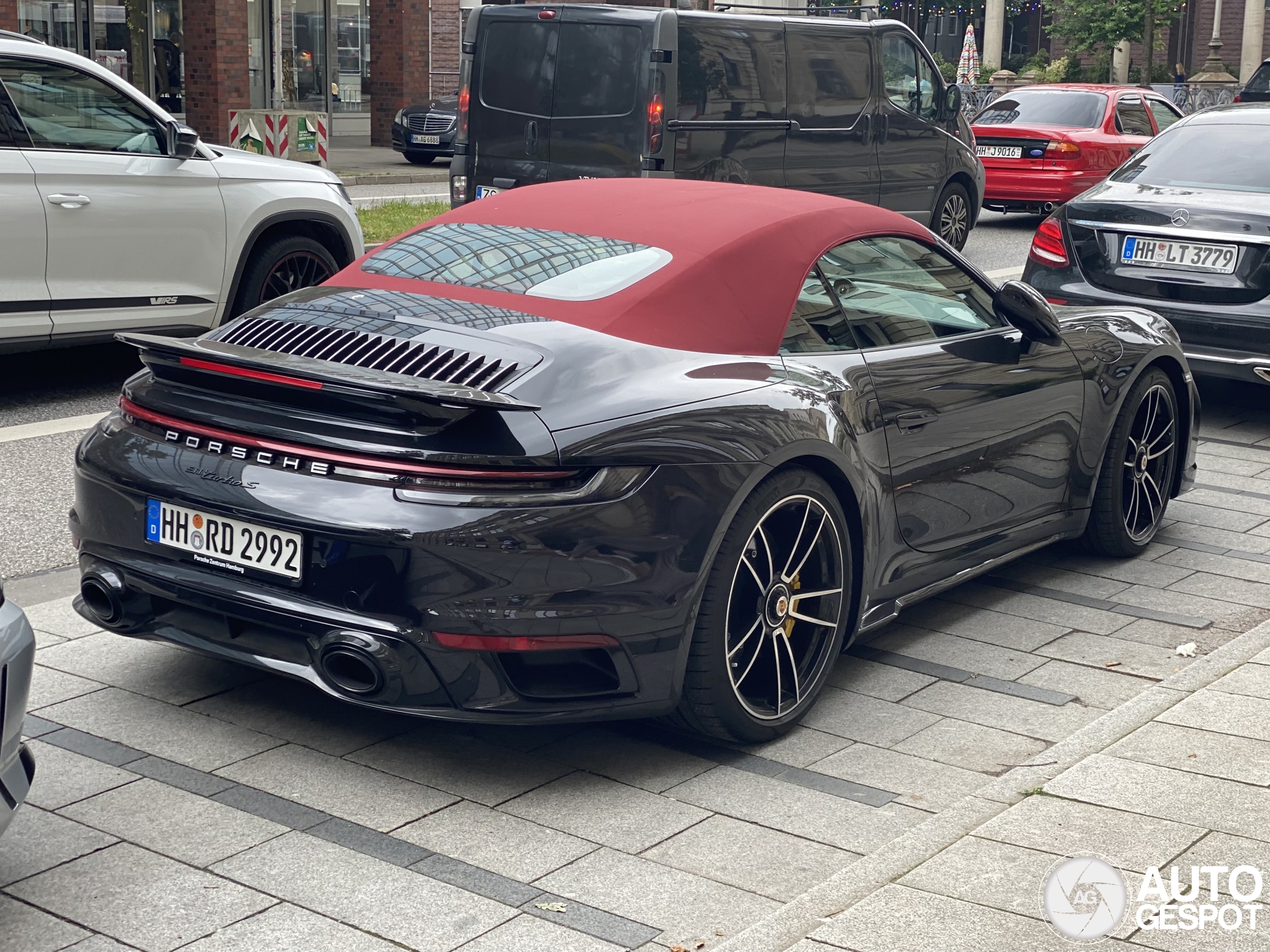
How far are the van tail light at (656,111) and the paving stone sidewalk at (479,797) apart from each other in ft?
22.3

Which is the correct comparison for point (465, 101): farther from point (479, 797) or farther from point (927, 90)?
point (479, 797)

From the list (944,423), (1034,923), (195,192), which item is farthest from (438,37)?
(1034,923)

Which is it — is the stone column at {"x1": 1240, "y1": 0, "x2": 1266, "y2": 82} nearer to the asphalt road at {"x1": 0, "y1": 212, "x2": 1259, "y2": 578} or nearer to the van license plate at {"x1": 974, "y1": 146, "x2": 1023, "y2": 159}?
the van license plate at {"x1": 974, "y1": 146, "x2": 1023, "y2": 159}

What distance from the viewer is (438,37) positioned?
30.0 m

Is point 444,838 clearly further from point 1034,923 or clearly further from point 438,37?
point 438,37

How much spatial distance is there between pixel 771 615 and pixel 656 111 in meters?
7.81

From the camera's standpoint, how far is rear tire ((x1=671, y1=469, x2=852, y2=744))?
13.1 feet

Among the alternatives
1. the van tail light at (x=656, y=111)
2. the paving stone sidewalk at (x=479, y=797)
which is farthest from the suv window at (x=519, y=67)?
the paving stone sidewalk at (x=479, y=797)

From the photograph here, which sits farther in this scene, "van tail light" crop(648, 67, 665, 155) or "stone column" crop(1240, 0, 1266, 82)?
"stone column" crop(1240, 0, 1266, 82)

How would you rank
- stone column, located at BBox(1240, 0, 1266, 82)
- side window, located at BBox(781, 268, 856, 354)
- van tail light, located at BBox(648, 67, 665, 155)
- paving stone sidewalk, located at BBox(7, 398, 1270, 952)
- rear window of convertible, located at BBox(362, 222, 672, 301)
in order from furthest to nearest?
1. stone column, located at BBox(1240, 0, 1266, 82)
2. van tail light, located at BBox(648, 67, 665, 155)
3. side window, located at BBox(781, 268, 856, 354)
4. rear window of convertible, located at BBox(362, 222, 672, 301)
5. paving stone sidewalk, located at BBox(7, 398, 1270, 952)

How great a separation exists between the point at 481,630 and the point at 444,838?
1.51 feet

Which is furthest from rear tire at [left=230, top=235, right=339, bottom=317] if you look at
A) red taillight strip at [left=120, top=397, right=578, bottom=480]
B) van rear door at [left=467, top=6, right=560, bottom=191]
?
red taillight strip at [left=120, top=397, right=578, bottom=480]

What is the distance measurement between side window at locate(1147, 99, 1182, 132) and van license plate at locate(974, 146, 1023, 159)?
2053 millimetres

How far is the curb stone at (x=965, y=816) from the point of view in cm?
313
